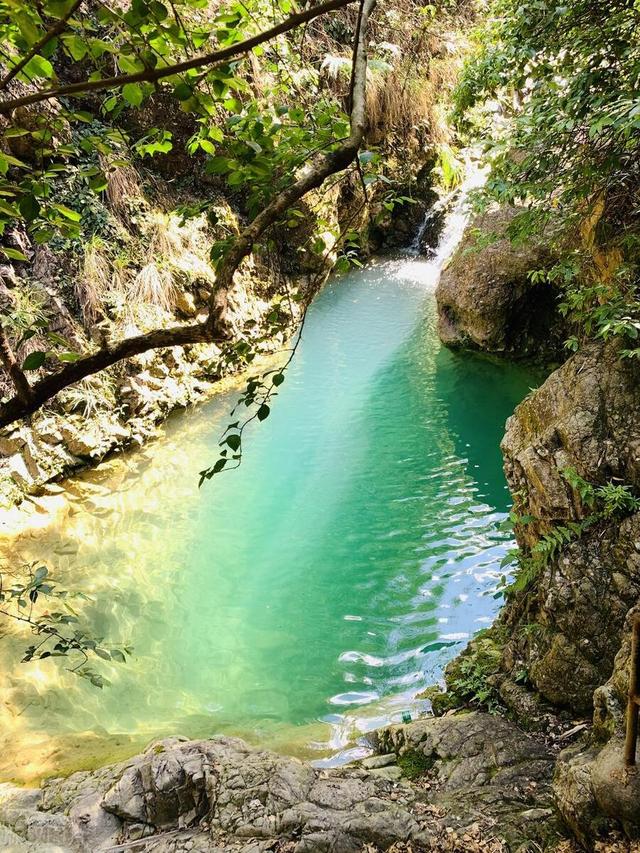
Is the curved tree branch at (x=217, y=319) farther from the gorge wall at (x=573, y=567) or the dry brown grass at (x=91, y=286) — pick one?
the dry brown grass at (x=91, y=286)

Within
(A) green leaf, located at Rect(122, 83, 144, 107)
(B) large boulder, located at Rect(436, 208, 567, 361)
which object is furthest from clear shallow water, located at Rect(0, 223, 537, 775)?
(A) green leaf, located at Rect(122, 83, 144, 107)

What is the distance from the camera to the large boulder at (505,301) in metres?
7.73

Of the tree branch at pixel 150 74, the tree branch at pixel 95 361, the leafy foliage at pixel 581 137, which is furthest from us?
the leafy foliage at pixel 581 137

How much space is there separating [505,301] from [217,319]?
23.3 feet

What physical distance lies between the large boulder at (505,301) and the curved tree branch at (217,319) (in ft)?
21.3

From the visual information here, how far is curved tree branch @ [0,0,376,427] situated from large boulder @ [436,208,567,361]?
649cm

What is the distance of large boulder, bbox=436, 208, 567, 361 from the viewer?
773 centimetres

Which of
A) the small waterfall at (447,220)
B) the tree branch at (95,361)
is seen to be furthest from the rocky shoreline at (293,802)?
the small waterfall at (447,220)

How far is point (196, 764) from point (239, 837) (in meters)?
0.46

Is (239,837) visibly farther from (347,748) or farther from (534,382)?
(534,382)

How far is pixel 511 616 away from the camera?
381 cm

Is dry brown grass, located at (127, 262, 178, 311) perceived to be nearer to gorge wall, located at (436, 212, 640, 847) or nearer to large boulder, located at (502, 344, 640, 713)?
→ gorge wall, located at (436, 212, 640, 847)

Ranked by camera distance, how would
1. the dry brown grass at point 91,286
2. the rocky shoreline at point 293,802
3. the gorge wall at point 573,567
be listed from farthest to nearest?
the dry brown grass at point 91,286, the gorge wall at point 573,567, the rocky shoreline at point 293,802

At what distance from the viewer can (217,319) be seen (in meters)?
1.52
